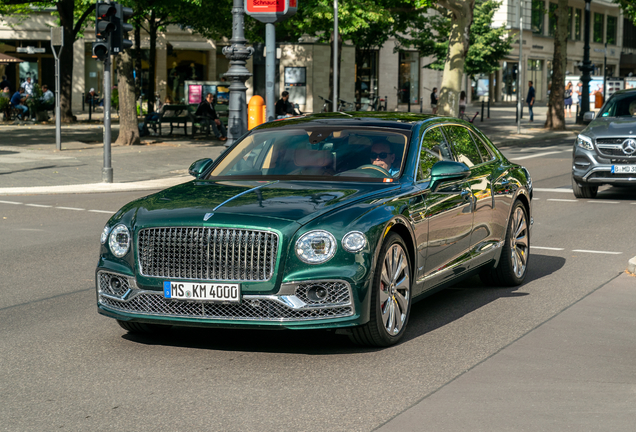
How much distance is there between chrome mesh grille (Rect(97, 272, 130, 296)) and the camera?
5902mm

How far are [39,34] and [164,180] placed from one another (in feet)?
133

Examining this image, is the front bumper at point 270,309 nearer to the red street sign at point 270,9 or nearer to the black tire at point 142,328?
the black tire at point 142,328

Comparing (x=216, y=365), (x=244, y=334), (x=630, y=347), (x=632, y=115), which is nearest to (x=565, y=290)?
(x=630, y=347)

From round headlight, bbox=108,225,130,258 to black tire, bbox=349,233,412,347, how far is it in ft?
5.01

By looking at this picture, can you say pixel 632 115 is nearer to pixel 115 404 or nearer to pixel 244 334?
pixel 244 334

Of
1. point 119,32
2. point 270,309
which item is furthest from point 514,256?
point 119,32

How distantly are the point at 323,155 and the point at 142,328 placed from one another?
180cm

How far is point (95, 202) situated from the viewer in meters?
15.4

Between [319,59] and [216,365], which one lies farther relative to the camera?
[319,59]

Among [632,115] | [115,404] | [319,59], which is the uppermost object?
[319,59]

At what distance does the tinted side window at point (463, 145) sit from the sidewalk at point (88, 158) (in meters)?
10.5

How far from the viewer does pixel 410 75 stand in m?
66.2

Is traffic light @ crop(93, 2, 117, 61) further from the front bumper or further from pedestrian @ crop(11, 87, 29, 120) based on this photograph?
pedestrian @ crop(11, 87, 29, 120)

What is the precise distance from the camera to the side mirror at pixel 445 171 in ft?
21.9
